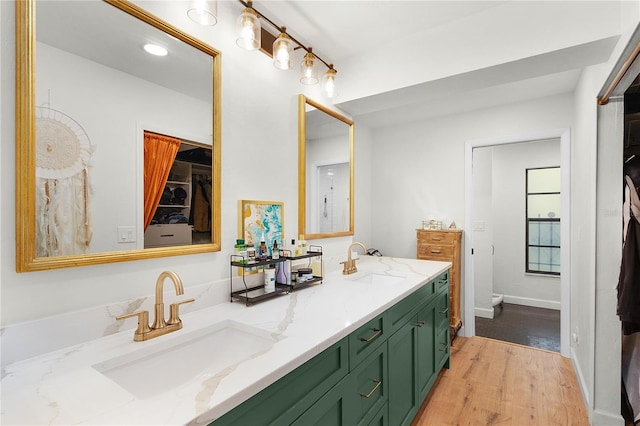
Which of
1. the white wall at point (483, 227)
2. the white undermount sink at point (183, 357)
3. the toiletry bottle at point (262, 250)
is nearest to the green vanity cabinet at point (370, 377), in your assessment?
the white undermount sink at point (183, 357)

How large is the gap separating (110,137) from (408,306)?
166 centimetres

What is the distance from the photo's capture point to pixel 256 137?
1792mm

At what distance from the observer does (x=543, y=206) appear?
4.36m

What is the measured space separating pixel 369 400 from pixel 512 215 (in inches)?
161

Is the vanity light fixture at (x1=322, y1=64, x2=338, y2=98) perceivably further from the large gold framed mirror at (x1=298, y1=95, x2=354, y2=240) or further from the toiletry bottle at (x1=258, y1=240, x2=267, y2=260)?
the toiletry bottle at (x1=258, y1=240, x2=267, y2=260)

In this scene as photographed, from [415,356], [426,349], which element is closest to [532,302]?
[426,349]

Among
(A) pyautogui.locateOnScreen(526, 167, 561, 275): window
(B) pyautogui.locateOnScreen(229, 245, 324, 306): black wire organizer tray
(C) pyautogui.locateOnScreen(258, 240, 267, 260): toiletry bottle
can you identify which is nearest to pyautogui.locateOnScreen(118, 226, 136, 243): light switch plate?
(B) pyautogui.locateOnScreen(229, 245, 324, 306): black wire organizer tray

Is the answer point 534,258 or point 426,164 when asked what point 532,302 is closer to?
point 534,258

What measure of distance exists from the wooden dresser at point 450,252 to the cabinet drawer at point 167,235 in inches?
97.8

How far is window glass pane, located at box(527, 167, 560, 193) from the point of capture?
4.25 meters

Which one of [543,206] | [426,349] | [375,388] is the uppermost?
[543,206]

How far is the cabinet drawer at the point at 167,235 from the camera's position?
128cm

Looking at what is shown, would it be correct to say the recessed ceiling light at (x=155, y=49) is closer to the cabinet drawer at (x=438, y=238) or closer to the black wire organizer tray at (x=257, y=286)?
the black wire organizer tray at (x=257, y=286)

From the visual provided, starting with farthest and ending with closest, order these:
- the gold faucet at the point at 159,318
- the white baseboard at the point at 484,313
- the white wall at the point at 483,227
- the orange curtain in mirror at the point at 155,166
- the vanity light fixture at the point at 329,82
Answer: the white baseboard at the point at 484,313 → the white wall at the point at 483,227 → the vanity light fixture at the point at 329,82 → the orange curtain in mirror at the point at 155,166 → the gold faucet at the point at 159,318
